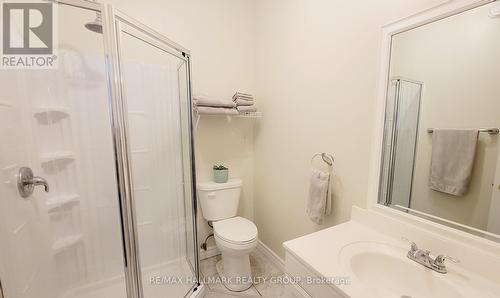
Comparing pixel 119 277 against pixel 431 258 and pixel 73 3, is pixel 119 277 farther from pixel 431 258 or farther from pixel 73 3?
pixel 431 258

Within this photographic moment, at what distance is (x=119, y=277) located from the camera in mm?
1467

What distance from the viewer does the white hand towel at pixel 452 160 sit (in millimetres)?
870

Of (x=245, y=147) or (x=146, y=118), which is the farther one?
(x=245, y=147)

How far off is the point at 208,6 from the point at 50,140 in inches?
63.1

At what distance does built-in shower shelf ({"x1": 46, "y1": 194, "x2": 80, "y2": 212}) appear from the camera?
1.26m

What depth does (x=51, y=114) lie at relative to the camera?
4.13 ft

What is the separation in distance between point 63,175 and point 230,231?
119 centimetres

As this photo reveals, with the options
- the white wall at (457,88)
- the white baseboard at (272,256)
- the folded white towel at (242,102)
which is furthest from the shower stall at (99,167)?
the white wall at (457,88)

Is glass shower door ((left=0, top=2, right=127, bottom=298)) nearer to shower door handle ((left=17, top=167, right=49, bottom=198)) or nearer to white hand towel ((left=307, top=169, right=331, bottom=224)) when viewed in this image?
shower door handle ((left=17, top=167, right=49, bottom=198))

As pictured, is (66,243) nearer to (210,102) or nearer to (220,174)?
(220,174)

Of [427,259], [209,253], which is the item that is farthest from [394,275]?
[209,253]

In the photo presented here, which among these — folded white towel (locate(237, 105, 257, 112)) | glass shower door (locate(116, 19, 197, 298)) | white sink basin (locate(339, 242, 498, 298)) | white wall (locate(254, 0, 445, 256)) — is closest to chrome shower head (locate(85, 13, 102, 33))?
glass shower door (locate(116, 19, 197, 298))

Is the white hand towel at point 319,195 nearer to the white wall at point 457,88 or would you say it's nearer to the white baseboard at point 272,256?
the white wall at point 457,88

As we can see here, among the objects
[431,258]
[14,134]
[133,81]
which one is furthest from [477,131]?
[14,134]
